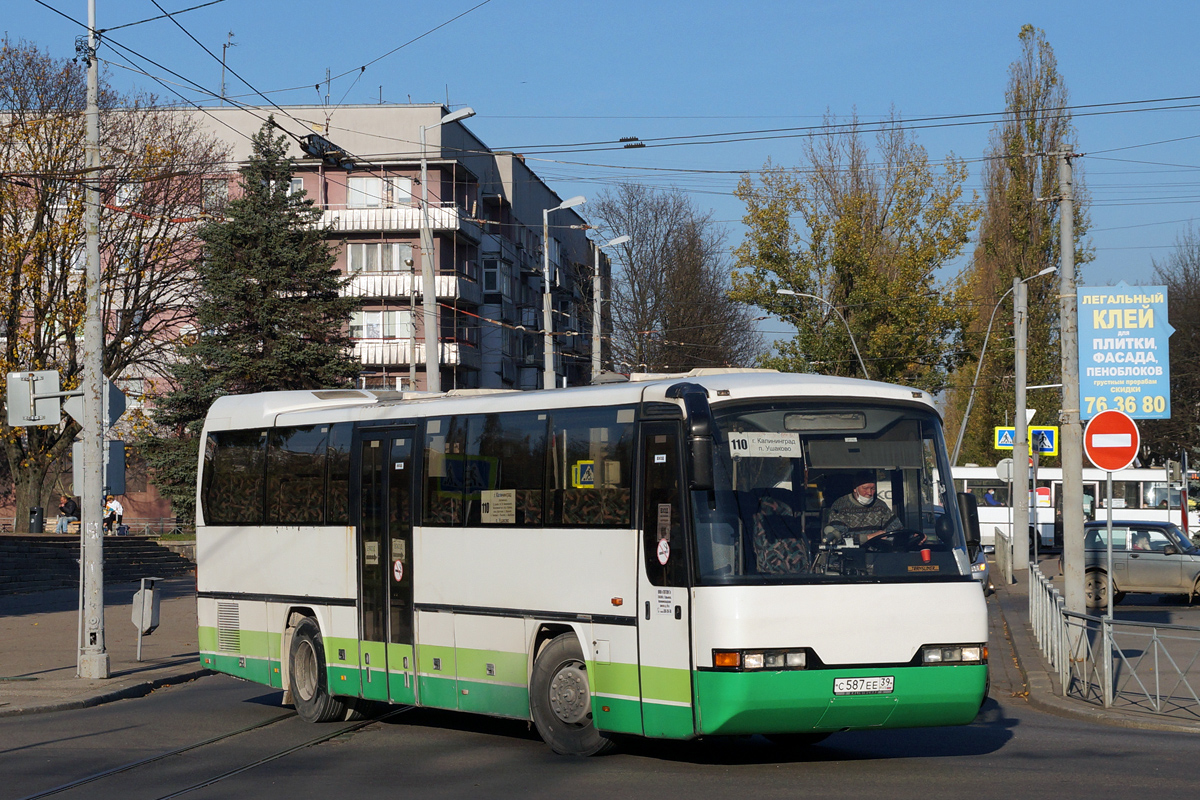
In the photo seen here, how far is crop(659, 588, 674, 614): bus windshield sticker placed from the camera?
9.60m

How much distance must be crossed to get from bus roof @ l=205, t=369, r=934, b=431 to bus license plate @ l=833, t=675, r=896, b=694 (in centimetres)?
200

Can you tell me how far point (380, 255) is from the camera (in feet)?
206

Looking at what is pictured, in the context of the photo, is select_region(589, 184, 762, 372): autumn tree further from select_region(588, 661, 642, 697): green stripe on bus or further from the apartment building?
select_region(588, 661, 642, 697): green stripe on bus

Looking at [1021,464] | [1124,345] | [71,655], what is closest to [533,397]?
[1124,345]

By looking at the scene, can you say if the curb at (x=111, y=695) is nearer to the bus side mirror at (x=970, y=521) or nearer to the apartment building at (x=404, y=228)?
the bus side mirror at (x=970, y=521)

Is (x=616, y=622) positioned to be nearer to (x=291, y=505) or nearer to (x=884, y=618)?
(x=884, y=618)

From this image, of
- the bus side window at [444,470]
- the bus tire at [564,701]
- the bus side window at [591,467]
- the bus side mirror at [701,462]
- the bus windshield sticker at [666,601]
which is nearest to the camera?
the bus side mirror at [701,462]

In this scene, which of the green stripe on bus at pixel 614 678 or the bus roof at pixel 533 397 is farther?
→ the bus roof at pixel 533 397

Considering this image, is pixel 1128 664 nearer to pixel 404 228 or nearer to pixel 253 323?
pixel 253 323

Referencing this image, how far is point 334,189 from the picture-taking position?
212 feet

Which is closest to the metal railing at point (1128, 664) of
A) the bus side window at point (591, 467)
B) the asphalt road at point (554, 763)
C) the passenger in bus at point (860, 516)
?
the asphalt road at point (554, 763)

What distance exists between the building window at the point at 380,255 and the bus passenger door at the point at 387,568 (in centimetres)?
5036

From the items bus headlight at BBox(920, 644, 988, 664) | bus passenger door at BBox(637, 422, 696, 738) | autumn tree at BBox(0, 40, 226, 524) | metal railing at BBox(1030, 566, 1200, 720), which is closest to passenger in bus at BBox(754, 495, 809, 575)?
bus passenger door at BBox(637, 422, 696, 738)

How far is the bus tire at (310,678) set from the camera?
13297mm
